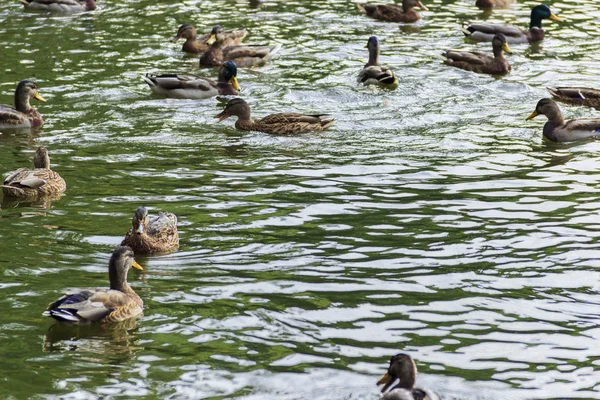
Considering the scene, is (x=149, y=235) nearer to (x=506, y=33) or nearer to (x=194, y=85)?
(x=194, y=85)

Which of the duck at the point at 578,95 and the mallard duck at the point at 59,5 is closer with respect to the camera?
the duck at the point at 578,95

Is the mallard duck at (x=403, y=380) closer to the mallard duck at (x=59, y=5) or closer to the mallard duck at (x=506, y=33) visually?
the mallard duck at (x=506, y=33)

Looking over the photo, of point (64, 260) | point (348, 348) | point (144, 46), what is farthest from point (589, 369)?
point (144, 46)

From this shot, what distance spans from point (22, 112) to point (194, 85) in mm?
3509

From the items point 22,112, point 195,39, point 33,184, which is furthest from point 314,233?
point 195,39

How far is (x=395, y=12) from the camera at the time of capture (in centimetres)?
2728

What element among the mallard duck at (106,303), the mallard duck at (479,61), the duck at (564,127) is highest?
the mallard duck at (106,303)

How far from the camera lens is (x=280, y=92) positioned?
21.1 metres

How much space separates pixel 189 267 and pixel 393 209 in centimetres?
313

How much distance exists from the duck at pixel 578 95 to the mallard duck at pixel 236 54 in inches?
240

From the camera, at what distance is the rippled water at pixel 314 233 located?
970 cm

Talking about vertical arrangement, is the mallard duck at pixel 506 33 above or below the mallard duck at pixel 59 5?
below

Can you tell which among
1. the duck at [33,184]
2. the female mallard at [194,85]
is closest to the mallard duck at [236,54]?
the female mallard at [194,85]

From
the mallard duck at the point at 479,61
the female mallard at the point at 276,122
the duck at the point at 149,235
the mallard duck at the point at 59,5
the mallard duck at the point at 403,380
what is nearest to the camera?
the mallard duck at the point at 403,380
